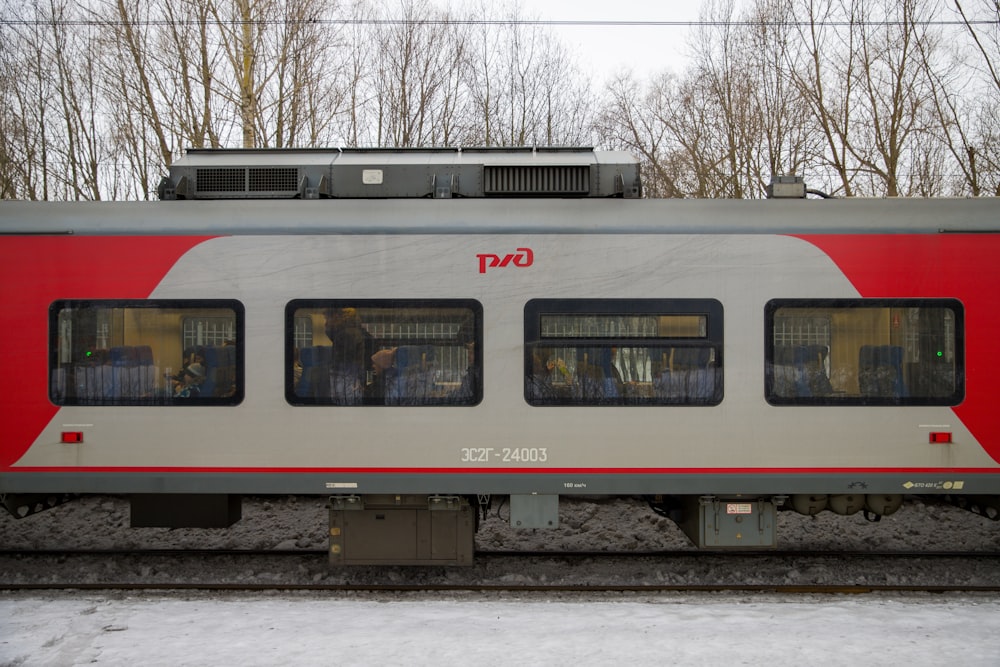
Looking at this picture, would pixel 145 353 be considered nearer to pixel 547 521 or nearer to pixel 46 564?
pixel 46 564

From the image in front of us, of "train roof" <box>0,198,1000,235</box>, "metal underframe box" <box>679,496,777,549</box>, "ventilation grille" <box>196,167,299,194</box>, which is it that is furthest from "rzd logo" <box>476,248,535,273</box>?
"metal underframe box" <box>679,496,777,549</box>

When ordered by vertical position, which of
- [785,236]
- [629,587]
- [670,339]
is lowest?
[629,587]

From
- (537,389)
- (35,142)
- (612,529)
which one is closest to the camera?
(537,389)

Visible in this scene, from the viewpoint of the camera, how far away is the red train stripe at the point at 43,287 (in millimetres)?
6375

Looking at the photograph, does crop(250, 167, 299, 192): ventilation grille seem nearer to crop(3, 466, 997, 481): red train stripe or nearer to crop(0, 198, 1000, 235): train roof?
crop(0, 198, 1000, 235): train roof

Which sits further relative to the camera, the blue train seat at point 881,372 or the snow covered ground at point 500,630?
the blue train seat at point 881,372

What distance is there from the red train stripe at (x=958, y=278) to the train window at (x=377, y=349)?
3.00 meters

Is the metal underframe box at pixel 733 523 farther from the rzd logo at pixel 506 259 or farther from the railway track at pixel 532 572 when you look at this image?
the rzd logo at pixel 506 259

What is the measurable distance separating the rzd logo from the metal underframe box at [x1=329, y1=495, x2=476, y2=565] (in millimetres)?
2050

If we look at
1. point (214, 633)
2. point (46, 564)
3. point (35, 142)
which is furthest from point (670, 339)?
point (35, 142)

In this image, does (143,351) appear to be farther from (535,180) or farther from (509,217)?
(535,180)

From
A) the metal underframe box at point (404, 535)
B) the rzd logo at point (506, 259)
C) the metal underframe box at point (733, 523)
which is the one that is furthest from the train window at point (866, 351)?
the metal underframe box at point (404, 535)

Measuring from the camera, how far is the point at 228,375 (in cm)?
637

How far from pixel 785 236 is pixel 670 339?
1.25m
